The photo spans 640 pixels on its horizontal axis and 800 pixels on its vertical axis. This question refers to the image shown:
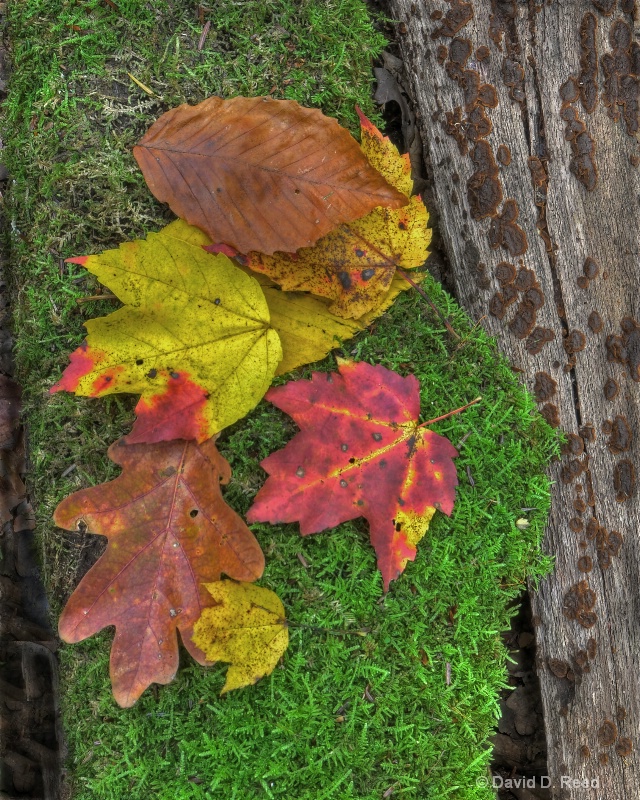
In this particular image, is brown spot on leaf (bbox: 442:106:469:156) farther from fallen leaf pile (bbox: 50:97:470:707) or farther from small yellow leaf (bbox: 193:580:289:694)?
small yellow leaf (bbox: 193:580:289:694)

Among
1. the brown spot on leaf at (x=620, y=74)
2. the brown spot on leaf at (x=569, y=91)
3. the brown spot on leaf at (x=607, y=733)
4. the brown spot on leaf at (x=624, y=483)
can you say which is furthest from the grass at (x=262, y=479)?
the brown spot on leaf at (x=620, y=74)

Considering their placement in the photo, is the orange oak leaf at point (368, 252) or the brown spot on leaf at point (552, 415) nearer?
the orange oak leaf at point (368, 252)

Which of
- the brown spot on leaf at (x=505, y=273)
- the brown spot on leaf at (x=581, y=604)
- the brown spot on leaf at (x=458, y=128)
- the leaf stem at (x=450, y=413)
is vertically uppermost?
the brown spot on leaf at (x=458, y=128)

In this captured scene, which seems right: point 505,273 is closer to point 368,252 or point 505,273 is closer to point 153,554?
point 368,252

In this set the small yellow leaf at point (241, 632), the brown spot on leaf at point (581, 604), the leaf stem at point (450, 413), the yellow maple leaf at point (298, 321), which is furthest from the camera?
the brown spot on leaf at point (581, 604)

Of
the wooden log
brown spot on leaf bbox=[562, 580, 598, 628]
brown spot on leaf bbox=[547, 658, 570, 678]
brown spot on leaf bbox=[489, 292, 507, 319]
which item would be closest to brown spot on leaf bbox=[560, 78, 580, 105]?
the wooden log

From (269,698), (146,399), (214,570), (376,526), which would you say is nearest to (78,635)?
(214,570)

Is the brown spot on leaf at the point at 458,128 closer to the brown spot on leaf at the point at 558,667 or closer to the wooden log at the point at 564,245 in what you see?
the wooden log at the point at 564,245

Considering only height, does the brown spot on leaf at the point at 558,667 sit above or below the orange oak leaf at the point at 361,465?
below

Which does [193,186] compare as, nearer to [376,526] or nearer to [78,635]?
[376,526]
